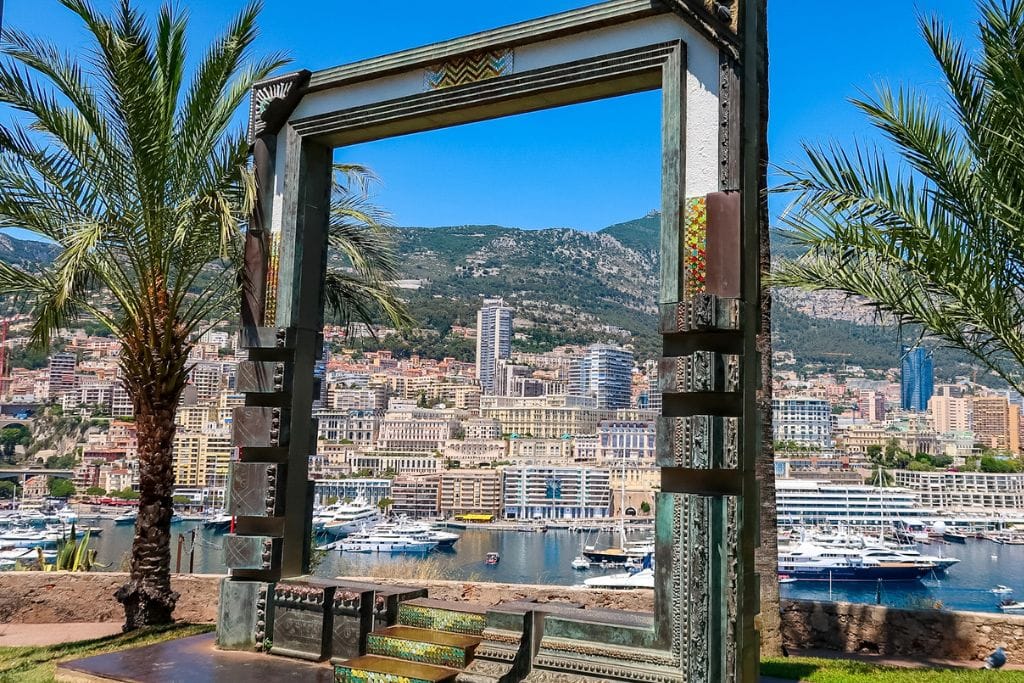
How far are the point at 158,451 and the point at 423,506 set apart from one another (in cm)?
7630

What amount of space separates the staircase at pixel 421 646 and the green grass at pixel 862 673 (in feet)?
7.51

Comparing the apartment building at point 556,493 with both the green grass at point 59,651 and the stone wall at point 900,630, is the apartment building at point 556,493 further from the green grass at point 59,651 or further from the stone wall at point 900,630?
the green grass at point 59,651

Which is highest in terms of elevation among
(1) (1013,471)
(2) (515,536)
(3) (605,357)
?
(3) (605,357)

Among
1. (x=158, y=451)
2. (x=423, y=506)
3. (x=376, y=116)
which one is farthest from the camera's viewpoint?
(x=423, y=506)

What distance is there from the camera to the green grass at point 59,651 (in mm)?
5957

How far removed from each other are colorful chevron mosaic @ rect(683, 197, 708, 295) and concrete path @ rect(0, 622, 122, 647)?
5.84m

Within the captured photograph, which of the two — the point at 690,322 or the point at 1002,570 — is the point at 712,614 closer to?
the point at 690,322

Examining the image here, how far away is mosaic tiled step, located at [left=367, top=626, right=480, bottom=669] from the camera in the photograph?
5.26 metres

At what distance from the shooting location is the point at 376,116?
6332 mm

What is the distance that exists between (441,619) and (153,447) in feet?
11.7

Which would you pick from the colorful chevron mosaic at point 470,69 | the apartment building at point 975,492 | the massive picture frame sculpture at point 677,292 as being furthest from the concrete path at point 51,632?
the apartment building at point 975,492

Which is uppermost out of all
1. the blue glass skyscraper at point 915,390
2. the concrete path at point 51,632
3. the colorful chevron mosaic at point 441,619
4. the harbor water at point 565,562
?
the blue glass skyscraper at point 915,390

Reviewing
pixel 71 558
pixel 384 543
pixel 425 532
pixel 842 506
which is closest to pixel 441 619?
pixel 71 558

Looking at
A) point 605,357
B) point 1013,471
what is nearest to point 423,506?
point 605,357
